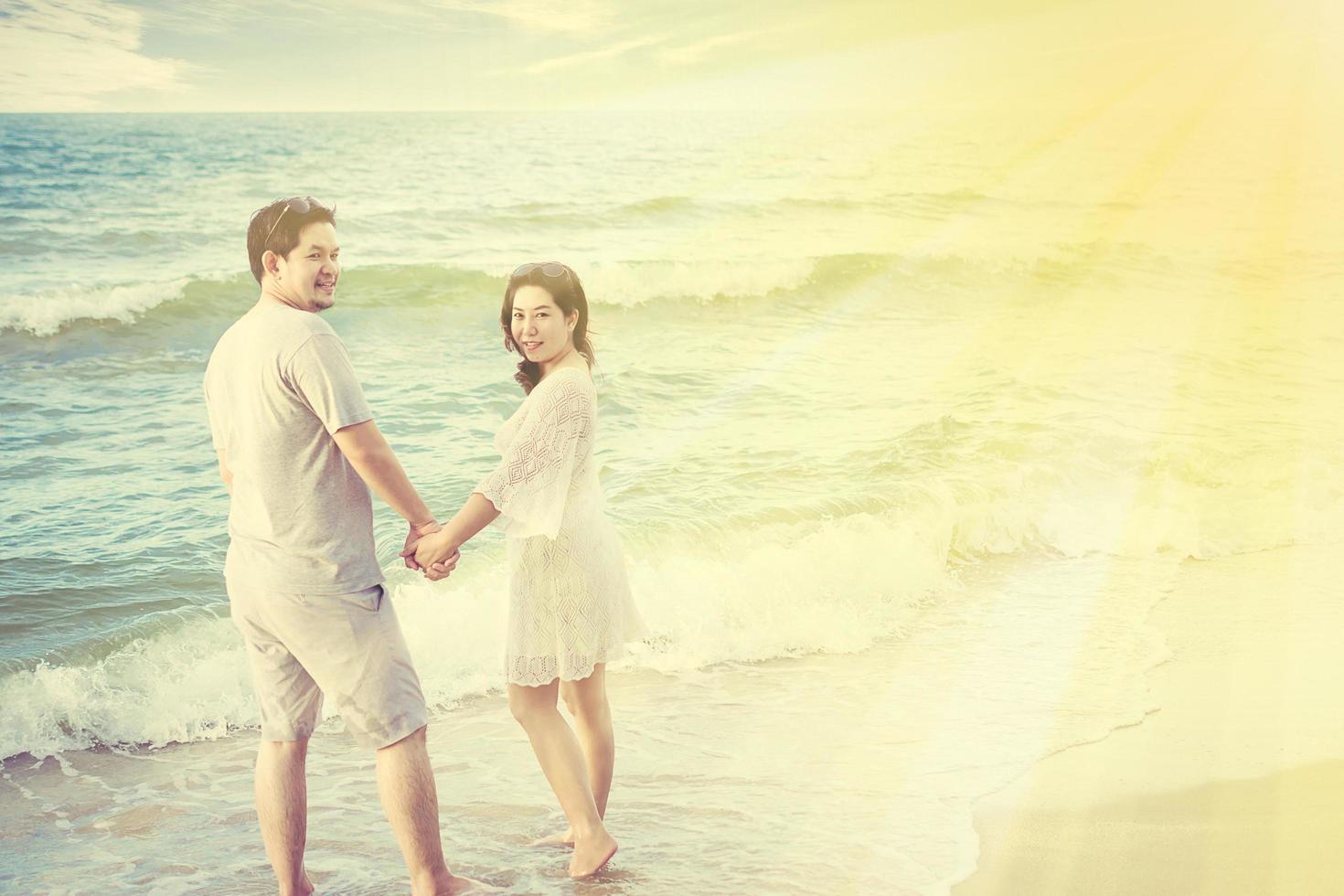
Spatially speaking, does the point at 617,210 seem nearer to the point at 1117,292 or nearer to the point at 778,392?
the point at 1117,292

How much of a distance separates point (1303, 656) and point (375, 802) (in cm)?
447

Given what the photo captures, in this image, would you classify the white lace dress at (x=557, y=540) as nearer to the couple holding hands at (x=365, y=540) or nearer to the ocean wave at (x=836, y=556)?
the couple holding hands at (x=365, y=540)

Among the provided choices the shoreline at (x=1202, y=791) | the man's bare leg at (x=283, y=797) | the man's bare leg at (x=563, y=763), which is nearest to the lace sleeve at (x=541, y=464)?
the man's bare leg at (x=563, y=763)

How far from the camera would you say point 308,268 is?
295cm

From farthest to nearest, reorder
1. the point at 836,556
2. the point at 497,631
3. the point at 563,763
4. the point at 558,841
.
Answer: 1. the point at 836,556
2. the point at 497,631
3. the point at 558,841
4. the point at 563,763

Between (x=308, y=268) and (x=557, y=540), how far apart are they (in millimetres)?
1031

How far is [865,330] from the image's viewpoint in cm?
1628

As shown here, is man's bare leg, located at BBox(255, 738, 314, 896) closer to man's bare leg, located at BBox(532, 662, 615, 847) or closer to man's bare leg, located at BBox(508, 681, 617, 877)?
man's bare leg, located at BBox(508, 681, 617, 877)

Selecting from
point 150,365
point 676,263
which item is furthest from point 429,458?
point 676,263

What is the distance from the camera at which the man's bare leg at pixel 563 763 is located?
334 cm

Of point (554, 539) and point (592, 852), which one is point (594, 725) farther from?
point (554, 539)

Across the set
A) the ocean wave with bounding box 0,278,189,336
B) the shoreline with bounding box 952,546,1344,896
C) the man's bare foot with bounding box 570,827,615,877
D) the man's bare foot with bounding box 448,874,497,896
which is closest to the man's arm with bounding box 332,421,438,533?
the man's bare foot with bounding box 448,874,497,896

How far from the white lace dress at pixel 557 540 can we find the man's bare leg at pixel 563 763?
0.09 meters

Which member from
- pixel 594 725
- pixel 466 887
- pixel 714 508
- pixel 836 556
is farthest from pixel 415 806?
pixel 714 508
